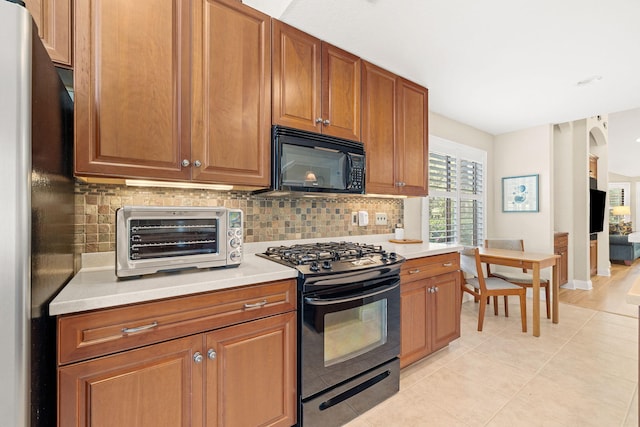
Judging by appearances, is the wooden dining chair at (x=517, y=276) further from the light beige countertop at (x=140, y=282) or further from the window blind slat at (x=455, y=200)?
the light beige countertop at (x=140, y=282)

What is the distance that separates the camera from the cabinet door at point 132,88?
4.06ft

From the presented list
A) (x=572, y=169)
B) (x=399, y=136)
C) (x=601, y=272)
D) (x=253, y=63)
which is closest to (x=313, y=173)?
(x=253, y=63)

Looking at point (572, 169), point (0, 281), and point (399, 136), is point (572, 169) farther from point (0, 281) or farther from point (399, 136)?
point (0, 281)

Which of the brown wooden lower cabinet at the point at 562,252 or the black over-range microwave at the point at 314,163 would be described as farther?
the brown wooden lower cabinet at the point at 562,252

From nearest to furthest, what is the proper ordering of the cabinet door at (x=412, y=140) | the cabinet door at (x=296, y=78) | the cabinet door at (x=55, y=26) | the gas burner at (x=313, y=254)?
the cabinet door at (x=55, y=26), the gas burner at (x=313, y=254), the cabinet door at (x=296, y=78), the cabinet door at (x=412, y=140)

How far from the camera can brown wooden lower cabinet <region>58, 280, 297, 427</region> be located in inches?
40.2

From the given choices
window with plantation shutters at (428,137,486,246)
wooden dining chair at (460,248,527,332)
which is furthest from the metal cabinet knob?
window with plantation shutters at (428,137,486,246)

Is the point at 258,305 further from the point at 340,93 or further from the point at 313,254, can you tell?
the point at 340,93

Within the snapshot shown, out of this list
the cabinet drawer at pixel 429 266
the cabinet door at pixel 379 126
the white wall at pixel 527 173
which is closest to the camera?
the cabinet drawer at pixel 429 266

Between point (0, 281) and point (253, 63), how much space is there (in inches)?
56.8

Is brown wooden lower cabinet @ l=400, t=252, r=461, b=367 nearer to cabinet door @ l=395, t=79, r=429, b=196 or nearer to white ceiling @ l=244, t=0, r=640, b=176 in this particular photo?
cabinet door @ l=395, t=79, r=429, b=196

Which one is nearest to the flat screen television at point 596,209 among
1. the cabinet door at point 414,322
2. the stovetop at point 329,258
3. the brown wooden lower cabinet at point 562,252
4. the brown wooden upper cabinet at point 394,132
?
the brown wooden lower cabinet at point 562,252

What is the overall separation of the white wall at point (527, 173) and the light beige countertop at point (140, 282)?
4012 millimetres

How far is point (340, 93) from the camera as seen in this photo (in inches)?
79.7
